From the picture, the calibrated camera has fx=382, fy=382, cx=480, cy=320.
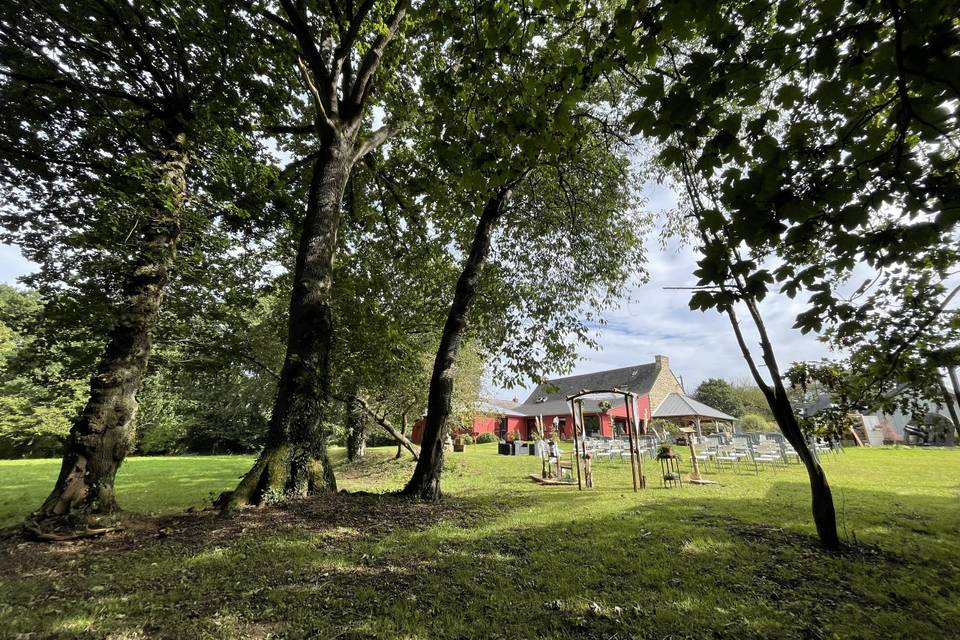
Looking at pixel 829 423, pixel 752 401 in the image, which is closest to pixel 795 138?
pixel 829 423

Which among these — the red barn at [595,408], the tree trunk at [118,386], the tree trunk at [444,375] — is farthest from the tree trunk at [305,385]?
the red barn at [595,408]

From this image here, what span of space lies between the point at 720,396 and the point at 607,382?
62.1 ft

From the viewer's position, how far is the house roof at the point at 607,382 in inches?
1476

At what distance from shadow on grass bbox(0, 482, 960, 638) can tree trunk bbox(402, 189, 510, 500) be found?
1.61m

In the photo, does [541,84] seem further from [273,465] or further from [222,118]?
[222,118]

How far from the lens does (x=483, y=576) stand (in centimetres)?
391

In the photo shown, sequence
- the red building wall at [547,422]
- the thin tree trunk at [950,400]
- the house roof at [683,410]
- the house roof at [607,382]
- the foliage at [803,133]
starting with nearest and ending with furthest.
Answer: the foliage at [803,133]
the thin tree trunk at [950,400]
the house roof at [683,410]
the red building wall at [547,422]
the house roof at [607,382]

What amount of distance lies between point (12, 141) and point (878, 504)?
54.5 ft

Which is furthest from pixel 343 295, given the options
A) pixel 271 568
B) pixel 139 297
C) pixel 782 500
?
pixel 782 500

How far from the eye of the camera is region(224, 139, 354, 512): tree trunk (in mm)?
5316

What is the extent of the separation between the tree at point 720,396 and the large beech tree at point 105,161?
56853 millimetres

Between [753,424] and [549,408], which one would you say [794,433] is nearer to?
[549,408]

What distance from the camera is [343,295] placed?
28.1 ft

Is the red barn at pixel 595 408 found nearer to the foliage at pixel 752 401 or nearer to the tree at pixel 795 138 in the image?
the foliage at pixel 752 401
